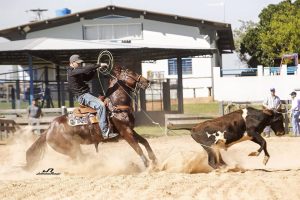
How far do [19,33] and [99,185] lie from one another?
115 feet

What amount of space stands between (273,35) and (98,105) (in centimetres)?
3391

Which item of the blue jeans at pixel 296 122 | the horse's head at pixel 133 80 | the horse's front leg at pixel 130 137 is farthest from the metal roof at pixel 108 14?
the horse's front leg at pixel 130 137

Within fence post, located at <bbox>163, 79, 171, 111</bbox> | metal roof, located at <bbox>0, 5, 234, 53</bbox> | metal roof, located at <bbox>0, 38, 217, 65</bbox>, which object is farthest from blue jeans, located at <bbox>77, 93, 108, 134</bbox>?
metal roof, located at <bbox>0, 5, 234, 53</bbox>

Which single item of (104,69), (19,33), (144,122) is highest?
(19,33)

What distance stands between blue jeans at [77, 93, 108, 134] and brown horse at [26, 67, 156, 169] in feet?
0.56

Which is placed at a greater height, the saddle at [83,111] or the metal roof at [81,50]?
the metal roof at [81,50]

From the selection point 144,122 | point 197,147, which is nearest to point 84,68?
point 197,147

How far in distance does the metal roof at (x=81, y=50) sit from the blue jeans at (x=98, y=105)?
11.8 meters

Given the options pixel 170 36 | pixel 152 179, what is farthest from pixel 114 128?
pixel 170 36

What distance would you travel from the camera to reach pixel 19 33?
43.0 metres

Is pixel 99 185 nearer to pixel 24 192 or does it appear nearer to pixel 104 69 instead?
pixel 24 192

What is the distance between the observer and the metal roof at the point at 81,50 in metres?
24.0

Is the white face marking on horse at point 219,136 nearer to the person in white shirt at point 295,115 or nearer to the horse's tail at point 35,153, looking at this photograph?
the horse's tail at point 35,153

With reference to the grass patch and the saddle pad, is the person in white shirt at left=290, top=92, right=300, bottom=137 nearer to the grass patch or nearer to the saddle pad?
the saddle pad
